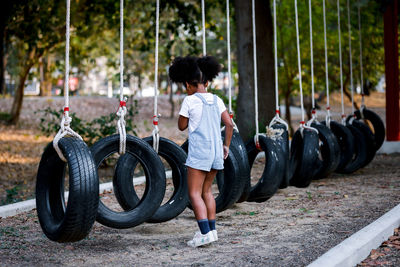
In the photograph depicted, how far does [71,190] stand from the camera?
378 centimetres

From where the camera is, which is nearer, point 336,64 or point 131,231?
point 131,231

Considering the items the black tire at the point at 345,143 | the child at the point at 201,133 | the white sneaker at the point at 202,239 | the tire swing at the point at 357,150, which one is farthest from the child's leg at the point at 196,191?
the tire swing at the point at 357,150

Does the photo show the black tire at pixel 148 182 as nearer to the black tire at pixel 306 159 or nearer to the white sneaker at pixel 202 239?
the white sneaker at pixel 202 239

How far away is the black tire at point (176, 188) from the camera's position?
4797mm

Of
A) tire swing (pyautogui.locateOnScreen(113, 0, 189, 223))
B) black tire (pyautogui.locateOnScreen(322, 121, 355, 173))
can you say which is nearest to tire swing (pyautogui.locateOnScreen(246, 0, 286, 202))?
tire swing (pyautogui.locateOnScreen(113, 0, 189, 223))

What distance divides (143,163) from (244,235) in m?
1.06

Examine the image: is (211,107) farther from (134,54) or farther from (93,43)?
(134,54)

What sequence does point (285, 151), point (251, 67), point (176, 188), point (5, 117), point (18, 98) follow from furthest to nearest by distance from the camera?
point (5, 117)
point (18, 98)
point (251, 67)
point (285, 151)
point (176, 188)

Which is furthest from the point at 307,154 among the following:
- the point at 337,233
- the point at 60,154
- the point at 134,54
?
the point at 134,54

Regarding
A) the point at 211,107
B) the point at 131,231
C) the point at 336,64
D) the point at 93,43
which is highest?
the point at 93,43

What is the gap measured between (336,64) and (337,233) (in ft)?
46.5

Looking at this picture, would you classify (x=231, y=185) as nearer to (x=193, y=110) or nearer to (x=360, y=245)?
(x=193, y=110)

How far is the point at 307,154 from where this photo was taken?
6.57m

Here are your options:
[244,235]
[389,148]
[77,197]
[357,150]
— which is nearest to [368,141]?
[357,150]
